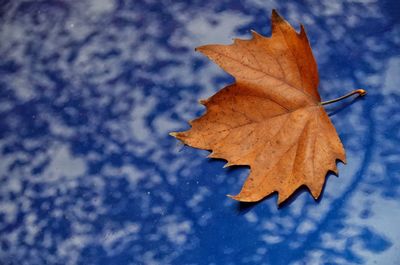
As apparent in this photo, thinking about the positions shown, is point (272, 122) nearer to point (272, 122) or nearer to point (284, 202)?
point (272, 122)

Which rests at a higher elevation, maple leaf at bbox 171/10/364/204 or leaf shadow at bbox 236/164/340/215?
maple leaf at bbox 171/10/364/204

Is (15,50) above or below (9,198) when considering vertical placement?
above

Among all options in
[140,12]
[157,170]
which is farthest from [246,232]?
[140,12]

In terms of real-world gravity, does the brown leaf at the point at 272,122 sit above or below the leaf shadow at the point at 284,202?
above

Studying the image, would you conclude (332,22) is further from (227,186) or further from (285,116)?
(227,186)
